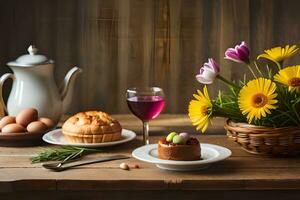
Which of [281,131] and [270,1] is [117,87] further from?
[281,131]

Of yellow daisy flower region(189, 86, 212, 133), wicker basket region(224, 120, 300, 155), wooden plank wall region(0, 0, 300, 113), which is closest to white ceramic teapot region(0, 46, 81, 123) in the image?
wooden plank wall region(0, 0, 300, 113)

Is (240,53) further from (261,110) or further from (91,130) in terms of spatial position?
(91,130)

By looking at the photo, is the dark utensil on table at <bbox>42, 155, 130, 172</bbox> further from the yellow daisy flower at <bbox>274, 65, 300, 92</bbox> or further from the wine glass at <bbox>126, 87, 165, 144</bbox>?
the yellow daisy flower at <bbox>274, 65, 300, 92</bbox>

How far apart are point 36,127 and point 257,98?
2.15ft

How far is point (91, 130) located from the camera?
5.80ft

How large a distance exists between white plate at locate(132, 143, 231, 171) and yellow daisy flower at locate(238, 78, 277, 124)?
125 millimetres

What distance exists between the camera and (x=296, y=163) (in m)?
1.63

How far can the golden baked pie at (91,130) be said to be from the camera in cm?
177

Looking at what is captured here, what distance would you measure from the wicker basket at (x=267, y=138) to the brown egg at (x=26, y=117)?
1.96 feet

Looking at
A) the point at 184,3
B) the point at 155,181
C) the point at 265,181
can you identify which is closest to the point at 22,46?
the point at 184,3

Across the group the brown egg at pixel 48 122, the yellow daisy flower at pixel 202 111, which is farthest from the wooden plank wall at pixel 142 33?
the yellow daisy flower at pixel 202 111

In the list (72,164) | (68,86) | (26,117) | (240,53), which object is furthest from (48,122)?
(240,53)
